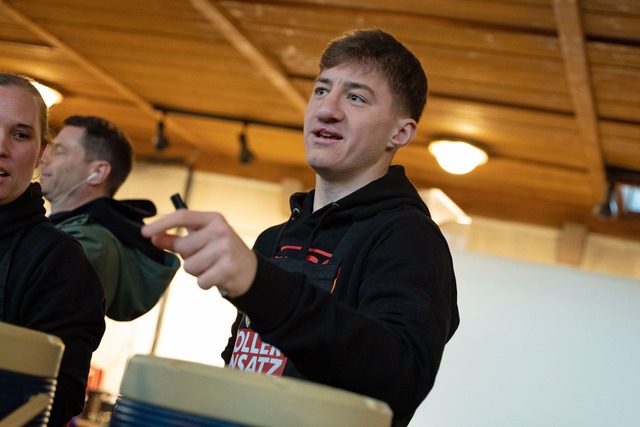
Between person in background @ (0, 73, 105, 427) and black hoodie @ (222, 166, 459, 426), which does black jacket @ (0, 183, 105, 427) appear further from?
black hoodie @ (222, 166, 459, 426)

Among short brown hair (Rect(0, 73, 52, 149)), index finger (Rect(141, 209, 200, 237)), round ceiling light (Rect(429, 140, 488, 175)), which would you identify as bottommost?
index finger (Rect(141, 209, 200, 237))

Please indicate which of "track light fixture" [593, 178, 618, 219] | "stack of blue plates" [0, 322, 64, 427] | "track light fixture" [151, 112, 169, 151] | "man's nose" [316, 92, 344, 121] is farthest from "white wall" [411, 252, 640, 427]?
"track light fixture" [151, 112, 169, 151]

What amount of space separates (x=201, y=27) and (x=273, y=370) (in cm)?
393

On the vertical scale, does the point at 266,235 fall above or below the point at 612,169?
below

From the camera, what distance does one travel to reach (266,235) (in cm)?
198

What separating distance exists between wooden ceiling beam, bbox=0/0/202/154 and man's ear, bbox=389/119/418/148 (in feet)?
13.7

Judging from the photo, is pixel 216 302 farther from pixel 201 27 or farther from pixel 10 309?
pixel 10 309

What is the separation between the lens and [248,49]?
17.8 feet

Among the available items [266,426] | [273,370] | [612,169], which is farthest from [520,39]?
[266,426]

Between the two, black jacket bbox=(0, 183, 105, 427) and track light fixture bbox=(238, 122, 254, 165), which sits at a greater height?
track light fixture bbox=(238, 122, 254, 165)

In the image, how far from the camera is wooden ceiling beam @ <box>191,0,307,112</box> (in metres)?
4.87

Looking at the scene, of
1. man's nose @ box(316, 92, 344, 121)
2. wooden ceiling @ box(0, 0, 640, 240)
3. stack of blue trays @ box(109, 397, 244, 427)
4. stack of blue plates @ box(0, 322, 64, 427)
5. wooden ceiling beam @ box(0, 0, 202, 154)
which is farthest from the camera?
wooden ceiling beam @ box(0, 0, 202, 154)

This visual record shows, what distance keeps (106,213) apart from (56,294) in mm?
1322

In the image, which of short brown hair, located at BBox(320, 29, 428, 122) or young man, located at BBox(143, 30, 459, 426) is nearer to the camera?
young man, located at BBox(143, 30, 459, 426)
